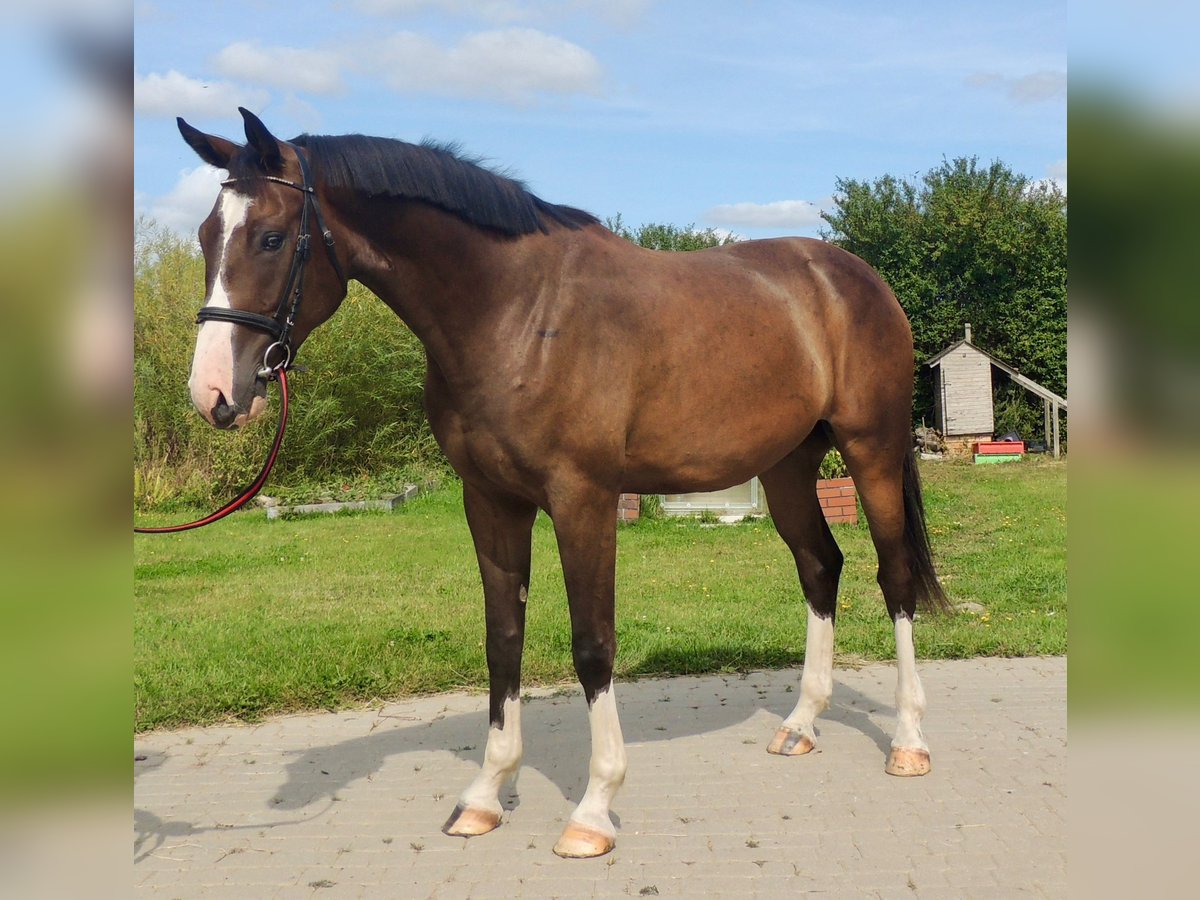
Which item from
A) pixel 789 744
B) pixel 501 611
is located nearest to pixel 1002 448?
pixel 789 744

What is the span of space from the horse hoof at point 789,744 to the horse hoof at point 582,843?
122cm

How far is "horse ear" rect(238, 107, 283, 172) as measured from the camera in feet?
8.95

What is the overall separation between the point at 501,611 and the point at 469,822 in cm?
78

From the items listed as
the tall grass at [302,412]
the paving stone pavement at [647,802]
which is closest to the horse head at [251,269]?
the paving stone pavement at [647,802]

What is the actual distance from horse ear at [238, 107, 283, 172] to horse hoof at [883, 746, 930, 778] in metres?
3.32

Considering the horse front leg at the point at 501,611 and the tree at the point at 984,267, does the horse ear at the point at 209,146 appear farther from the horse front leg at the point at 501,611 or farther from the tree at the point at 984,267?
the tree at the point at 984,267

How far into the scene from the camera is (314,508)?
1255cm

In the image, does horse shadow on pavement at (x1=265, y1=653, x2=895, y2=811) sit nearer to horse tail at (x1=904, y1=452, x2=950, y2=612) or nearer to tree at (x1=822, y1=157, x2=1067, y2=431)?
horse tail at (x1=904, y1=452, x2=950, y2=612)

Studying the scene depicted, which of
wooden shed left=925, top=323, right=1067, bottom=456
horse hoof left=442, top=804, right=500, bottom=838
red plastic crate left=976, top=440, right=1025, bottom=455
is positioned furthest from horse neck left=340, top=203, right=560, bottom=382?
wooden shed left=925, top=323, right=1067, bottom=456

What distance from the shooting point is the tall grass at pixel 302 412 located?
13641 mm

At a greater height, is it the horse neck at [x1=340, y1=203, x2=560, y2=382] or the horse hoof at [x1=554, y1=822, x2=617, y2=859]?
the horse neck at [x1=340, y1=203, x2=560, y2=382]

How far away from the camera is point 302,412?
1427cm
